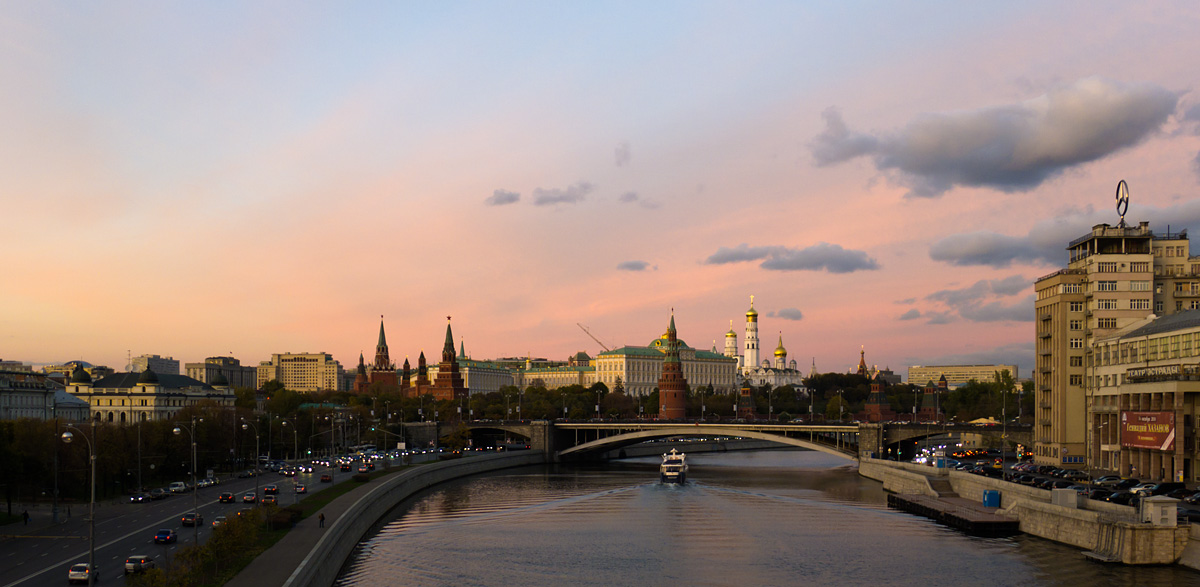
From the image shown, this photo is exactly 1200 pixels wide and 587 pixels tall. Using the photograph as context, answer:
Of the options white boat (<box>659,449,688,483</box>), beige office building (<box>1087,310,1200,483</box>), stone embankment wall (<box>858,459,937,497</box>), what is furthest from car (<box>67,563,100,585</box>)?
white boat (<box>659,449,688,483</box>)

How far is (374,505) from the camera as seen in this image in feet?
253

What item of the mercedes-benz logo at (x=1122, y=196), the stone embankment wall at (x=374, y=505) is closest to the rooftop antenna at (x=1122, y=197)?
the mercedes-benz logo at (x=1122, y=196)

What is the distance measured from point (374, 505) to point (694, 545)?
25021mm

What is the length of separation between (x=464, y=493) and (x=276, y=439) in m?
42.4

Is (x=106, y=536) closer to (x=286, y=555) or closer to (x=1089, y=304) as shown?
(x=286, y=555)

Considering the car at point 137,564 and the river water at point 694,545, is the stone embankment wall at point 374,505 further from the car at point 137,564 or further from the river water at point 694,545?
the car at point 137,564

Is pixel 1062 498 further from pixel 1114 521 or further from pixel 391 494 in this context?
pixel 391 494

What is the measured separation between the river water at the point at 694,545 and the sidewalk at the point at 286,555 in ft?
9.13

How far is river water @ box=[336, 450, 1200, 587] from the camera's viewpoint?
5538 centimetres

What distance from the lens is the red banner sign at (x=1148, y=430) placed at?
74938mm

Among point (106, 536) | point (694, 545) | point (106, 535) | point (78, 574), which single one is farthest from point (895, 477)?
point (78, 574)

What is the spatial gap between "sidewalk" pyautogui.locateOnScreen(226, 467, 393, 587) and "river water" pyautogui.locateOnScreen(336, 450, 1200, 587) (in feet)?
9.13

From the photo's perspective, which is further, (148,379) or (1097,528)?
(148,379)

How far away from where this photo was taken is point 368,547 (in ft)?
215
